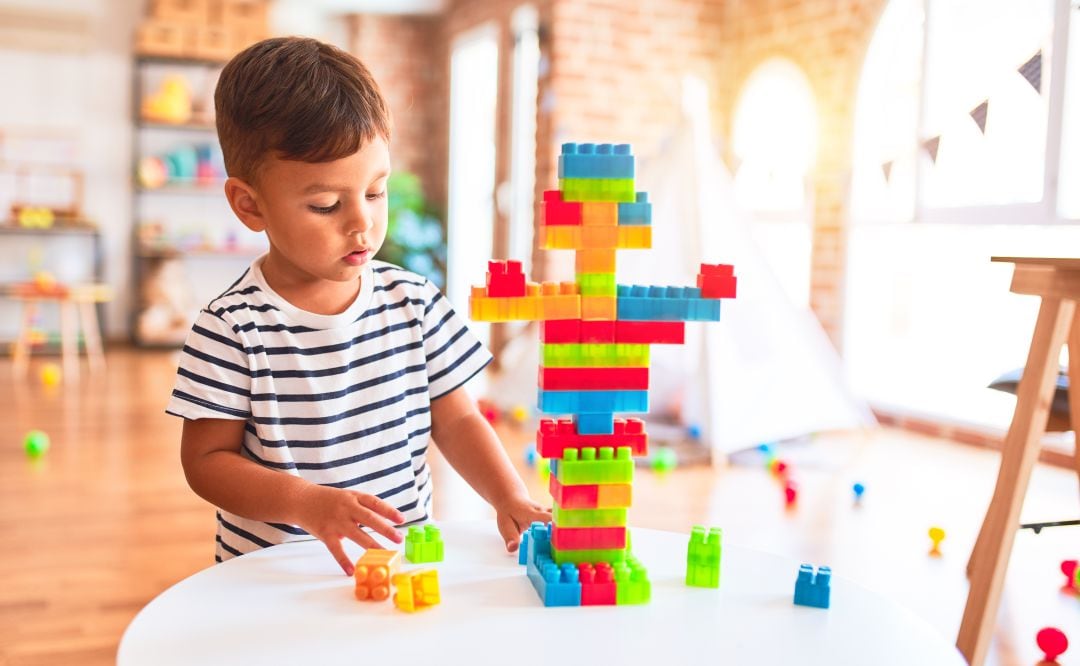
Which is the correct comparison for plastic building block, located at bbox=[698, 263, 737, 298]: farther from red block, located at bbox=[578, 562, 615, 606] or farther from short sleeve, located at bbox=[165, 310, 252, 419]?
short sleeve, located at bbox=[165, 310, 252, 419]

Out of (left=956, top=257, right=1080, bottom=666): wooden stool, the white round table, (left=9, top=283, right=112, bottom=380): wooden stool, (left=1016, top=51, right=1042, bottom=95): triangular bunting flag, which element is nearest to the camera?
the white round table

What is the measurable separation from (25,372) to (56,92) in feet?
7.26

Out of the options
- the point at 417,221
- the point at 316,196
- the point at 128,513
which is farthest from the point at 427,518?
the point at 417,221

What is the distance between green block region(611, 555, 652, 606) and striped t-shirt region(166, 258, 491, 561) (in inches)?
15.5

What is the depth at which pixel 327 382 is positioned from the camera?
42.0 inches

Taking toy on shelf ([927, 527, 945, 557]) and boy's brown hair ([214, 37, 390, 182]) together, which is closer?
boy's brown hair ([214, 37, 390, 182])

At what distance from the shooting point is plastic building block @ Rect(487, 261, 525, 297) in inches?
30.4

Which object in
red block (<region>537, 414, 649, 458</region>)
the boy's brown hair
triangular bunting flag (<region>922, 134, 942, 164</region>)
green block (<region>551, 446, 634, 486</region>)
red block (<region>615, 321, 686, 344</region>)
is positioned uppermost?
triangular bunting flag (<region>922, 134, 942, 164</region>)

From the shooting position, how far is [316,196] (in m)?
0.95

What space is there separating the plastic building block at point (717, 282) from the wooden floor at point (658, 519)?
4.93 ft

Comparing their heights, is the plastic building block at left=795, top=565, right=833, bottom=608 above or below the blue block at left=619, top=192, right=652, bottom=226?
below

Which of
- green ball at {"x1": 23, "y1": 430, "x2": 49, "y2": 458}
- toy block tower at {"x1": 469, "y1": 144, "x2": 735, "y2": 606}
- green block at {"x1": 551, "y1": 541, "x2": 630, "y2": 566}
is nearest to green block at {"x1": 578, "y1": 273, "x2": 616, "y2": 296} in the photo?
toy block tower at {"x1": 469, "y1": 144, "x2": 735, "y2": 606}

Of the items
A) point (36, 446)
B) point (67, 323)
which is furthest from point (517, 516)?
point (67, 323)

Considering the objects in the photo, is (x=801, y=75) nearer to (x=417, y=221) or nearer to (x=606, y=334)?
(x=417, y=221)
